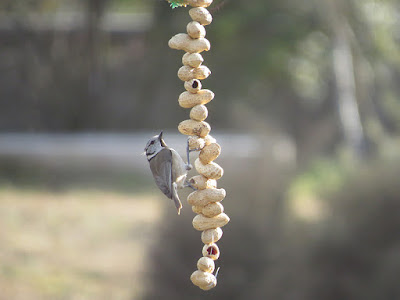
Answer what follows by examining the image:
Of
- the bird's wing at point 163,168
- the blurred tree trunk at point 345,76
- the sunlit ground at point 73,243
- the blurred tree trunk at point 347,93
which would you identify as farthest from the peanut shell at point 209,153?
the blurred tree trunk at point 347,93

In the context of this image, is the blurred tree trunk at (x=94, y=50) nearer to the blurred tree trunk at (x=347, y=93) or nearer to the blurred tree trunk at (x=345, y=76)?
the blurred tree trunk at (x=345, y=76)

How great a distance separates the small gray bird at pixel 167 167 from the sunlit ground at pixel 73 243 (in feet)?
7.69

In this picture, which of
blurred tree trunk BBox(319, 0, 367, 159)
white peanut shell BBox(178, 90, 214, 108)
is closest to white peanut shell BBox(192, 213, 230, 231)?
white peanut shell BBox(178, 90, 214, 108)

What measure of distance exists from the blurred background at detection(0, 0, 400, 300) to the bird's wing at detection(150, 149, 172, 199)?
290 millimetres

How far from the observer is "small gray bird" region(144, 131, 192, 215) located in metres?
1.21

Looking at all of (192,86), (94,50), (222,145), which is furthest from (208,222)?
(94,50)

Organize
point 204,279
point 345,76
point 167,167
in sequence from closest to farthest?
point 204,279
point 167,167
point 345,76

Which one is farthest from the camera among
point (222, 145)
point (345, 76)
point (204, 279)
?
point (222, 145)

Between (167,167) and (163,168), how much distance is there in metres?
0.01

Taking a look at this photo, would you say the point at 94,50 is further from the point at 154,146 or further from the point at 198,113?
the point at 198,113

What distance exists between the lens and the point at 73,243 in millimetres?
5926

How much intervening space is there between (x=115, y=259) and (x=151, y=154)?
4.53m

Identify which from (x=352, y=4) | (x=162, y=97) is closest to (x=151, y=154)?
(x=352, y=4)

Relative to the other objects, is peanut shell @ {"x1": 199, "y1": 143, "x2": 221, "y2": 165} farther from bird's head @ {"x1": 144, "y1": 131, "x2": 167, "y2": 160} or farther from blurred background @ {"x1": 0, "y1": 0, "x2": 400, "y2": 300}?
blurred background @ {"x1": 0, "y1": 0, "x2": 400, "y2": 300}
